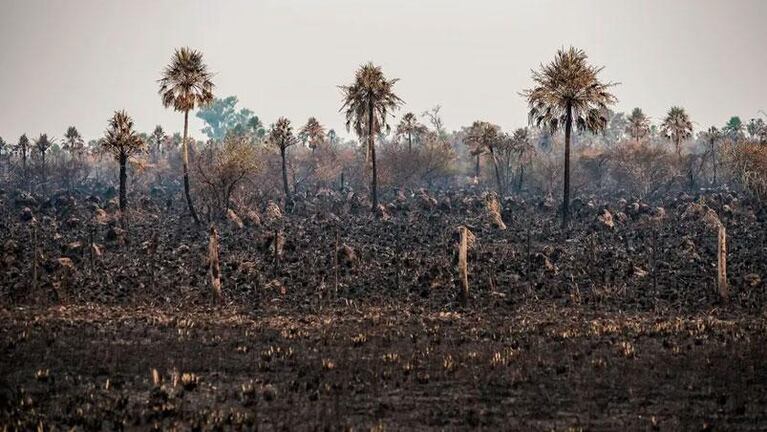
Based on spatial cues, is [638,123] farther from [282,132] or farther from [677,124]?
[282,132]

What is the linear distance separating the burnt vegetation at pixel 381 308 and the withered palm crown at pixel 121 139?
0.12 meters

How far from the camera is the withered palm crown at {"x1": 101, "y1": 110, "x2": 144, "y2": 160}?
156ft

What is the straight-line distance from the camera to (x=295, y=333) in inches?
854

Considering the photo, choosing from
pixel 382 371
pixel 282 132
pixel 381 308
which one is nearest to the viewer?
pixel 382 371

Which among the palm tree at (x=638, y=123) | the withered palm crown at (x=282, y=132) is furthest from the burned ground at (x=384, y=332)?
the palm tree at (x=638, y=123)

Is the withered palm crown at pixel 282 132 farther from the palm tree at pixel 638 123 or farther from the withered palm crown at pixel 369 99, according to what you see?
the palm tree at pixel 638 123

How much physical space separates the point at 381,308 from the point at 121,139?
2889cm

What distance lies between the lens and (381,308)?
2666cm

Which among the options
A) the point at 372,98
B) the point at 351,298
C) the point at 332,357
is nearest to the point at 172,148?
the point at 372,98

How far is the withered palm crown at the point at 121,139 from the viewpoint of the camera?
156ft

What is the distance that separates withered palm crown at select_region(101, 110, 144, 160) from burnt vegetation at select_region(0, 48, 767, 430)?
117mm

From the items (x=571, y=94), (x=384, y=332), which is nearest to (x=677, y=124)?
(x=571, y=94)

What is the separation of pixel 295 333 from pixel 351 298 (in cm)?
698

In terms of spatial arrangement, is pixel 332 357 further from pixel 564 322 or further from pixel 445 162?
pixel 445 162
